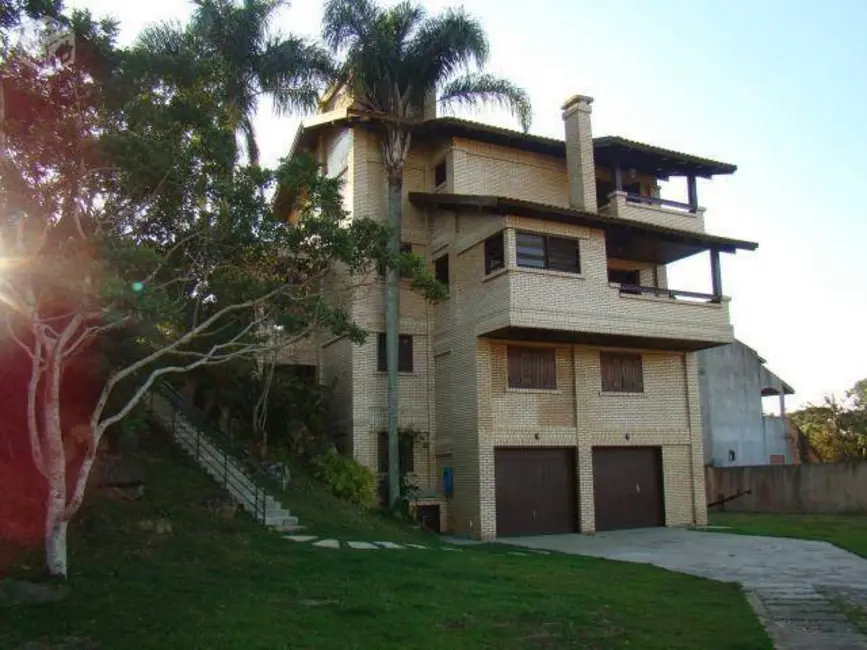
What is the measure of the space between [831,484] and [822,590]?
1846cm

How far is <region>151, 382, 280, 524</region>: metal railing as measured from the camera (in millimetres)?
18603

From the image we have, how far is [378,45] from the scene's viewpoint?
74.7 feet

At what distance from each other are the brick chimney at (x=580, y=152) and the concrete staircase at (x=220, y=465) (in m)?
12.2

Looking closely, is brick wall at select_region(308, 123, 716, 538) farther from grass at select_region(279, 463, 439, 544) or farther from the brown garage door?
grass at select_region(279, 463, 439, 544)

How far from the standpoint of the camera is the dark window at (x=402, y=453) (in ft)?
79.0

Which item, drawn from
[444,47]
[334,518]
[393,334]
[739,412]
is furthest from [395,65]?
[739,412]

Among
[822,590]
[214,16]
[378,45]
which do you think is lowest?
[822,590]

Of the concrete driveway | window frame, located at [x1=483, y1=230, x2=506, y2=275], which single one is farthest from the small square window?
the concrete driveway

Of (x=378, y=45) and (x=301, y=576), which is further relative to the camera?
(x=378, y=45)

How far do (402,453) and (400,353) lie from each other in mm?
2943

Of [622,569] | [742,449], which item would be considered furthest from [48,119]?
[742,449]

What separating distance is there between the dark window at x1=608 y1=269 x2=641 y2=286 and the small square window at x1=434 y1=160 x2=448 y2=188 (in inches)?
239

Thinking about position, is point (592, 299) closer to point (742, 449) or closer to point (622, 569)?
point (622, 569)

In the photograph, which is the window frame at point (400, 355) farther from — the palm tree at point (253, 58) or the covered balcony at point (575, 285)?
the palm tree at point (253, 58)
